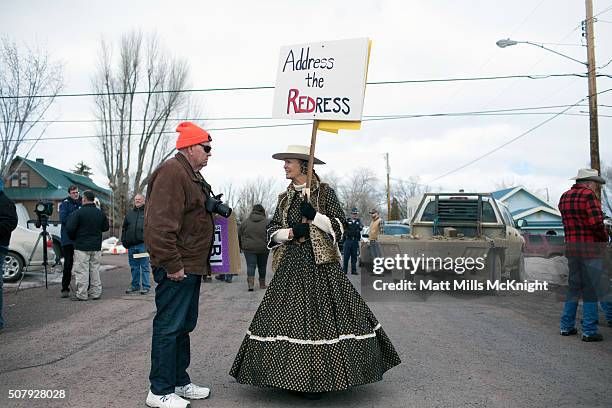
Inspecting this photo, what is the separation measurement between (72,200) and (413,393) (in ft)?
29.1

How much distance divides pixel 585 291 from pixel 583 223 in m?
0.86

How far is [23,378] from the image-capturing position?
5.36 metres

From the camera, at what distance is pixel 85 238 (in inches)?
420

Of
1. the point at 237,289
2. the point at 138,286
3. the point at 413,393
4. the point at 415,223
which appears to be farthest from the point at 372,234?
the point at 413,393

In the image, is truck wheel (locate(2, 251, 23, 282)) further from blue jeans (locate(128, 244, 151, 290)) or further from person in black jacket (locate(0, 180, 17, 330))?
person in black jacket (locate(0, 180, 17, 330))

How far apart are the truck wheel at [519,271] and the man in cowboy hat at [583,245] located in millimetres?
3368

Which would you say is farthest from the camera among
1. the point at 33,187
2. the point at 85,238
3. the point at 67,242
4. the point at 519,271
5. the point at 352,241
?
the point at 33,187

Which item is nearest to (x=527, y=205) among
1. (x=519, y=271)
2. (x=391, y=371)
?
(x=519, y=271)

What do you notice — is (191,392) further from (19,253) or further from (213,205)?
(19,253)

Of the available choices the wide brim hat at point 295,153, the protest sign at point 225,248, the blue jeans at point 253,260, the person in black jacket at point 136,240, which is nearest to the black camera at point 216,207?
the protest sign at point 225,248

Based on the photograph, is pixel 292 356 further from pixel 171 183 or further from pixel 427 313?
pixel 427 313

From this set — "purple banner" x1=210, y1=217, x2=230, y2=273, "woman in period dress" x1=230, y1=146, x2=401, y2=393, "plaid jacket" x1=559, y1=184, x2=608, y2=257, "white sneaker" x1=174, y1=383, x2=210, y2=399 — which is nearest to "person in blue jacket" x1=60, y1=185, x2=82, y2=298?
"purple banner" x1=210, y1=217, x2=230, y2=273

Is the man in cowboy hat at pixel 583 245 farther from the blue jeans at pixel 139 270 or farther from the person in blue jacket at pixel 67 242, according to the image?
the person in blue jacket at pixel 67 242

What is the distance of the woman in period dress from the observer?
4.50 m
